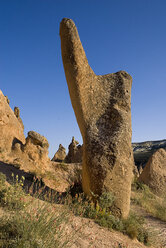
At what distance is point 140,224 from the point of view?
5.77 metres

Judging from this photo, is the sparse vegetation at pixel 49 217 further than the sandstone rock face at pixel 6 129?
No

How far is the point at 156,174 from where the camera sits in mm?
13055

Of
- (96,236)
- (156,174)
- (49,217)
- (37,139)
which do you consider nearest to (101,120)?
(96,236)

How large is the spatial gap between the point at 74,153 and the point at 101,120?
1410cm

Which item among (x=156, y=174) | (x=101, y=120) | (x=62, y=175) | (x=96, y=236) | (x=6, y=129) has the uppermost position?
(x=6, y=129)

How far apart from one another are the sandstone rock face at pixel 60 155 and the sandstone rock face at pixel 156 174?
10275 millimetres

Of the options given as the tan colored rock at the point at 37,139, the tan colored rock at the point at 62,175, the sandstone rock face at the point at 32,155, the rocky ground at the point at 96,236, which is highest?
the tan colored rock at the point at 37,139

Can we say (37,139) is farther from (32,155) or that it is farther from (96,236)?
(96,236)

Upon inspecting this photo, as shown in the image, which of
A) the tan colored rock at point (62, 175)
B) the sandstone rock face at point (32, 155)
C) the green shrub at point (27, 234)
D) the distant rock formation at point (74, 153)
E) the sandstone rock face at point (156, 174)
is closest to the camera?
the green shrub at point (27, 234)

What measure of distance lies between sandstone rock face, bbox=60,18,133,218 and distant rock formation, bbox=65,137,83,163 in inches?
493

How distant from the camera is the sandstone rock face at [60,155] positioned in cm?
2143

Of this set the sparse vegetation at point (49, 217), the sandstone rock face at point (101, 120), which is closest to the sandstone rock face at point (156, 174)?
the sparse vegetation at point (49, 217)

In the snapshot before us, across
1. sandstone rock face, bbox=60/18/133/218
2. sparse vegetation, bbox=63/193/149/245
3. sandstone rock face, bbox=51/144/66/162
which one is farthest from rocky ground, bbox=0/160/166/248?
sandstone rock face, bbox=51/144/66/162

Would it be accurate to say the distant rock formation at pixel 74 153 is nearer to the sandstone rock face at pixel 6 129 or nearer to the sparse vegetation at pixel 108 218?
the sandstone rock face at pixel 6 129
